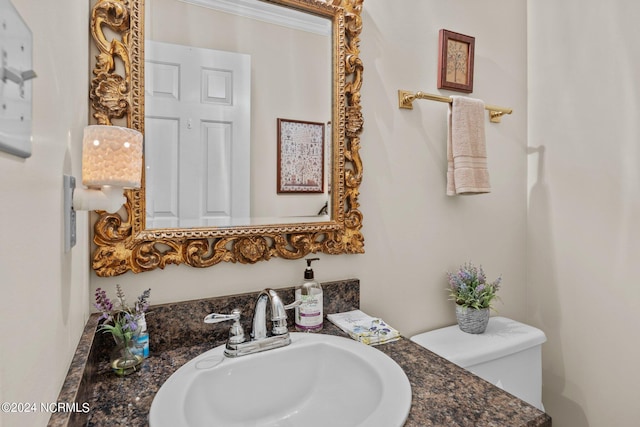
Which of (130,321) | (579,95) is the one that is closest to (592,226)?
(579,95)

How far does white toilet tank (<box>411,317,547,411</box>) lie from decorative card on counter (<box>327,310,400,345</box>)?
26 centimetres

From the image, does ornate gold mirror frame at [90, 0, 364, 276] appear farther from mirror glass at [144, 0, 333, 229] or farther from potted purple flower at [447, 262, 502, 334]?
potted purple flower at [447, 262, 502, 334]

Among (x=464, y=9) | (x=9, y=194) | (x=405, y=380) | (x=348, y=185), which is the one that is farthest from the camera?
(x=464, y=9)

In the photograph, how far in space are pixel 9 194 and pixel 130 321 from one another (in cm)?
54

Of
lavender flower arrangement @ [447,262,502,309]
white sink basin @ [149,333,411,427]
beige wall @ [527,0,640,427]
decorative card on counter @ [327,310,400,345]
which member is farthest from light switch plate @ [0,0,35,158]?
beige wall @ [527,0,640,427]

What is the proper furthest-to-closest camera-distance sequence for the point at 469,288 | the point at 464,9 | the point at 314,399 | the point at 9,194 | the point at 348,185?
1. the point at 464,9
2. the point at 469,288
3. the point at 348,185
4. the point at 314,399
5. the point at 9,194

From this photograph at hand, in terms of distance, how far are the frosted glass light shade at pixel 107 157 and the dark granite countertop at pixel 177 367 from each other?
1.08 feet

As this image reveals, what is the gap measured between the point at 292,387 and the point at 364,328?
27cm

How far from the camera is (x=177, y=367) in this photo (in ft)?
2.72

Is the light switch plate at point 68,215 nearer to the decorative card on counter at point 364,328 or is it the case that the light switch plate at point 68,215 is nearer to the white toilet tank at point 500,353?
the decorative card on counter at point 364,328

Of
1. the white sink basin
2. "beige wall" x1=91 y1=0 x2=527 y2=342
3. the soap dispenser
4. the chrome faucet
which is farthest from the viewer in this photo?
"beige wall" x1=91 y1=0 x2=527 y2=342

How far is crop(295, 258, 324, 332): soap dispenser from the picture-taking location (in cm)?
103

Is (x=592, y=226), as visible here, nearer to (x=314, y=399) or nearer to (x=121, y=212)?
(x=314, y=399)

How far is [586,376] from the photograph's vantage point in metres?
1.40
